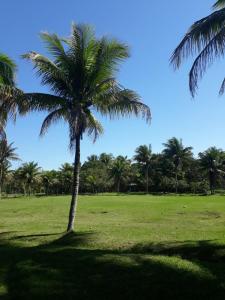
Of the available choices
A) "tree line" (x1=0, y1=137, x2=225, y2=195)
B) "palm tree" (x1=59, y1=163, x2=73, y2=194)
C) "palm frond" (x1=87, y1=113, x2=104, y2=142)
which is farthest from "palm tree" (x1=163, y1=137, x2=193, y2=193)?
"palm frond" (x1=87, y1=113, x2=104, y2=142)

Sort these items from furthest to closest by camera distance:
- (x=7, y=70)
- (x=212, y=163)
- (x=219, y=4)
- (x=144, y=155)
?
(x=144, y=155) → (x=212, y=163) → (x=7, y=70) → (x=219, y=4)

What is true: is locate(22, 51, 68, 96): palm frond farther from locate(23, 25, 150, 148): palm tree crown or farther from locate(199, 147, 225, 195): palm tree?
locate(199, 147, 225, 195): palm tree

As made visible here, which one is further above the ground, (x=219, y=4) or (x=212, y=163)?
(x=212, y=163)

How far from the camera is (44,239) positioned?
16141 mm

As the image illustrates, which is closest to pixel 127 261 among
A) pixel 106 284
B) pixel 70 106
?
pixel 106 284

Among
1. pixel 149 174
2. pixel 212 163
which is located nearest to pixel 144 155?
pixel 149 174

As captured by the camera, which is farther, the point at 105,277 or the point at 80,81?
the point at 80,81

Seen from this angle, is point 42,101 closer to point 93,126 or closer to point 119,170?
point 93,126

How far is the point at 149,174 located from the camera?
9850cm

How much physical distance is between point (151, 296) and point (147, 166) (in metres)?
90.0

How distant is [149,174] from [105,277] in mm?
Answer: 90905

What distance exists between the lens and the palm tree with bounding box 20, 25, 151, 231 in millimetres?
16672

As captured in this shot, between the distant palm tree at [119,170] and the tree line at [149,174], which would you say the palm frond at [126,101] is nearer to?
the tree line at [149,174]

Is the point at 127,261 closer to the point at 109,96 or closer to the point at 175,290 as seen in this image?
the point at 175,290
